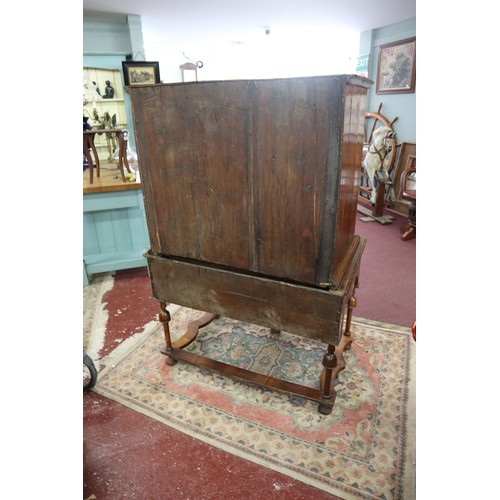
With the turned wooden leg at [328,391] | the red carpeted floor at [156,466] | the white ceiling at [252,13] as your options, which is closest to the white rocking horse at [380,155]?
the white ceiling at [252,13]

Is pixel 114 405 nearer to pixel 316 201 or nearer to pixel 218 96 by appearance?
pixel 316 201

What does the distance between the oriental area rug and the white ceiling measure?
357 cm

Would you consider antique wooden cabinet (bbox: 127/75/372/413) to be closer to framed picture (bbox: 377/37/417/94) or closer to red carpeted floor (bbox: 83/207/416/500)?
red carpeted floor (bbox: 83/207/416/500)

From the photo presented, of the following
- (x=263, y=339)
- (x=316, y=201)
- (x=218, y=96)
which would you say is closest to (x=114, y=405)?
(x=263, y=339)

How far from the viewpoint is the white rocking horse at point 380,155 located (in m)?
4.46

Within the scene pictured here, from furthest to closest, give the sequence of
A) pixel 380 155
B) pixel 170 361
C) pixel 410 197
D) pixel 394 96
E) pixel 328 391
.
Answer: pixel 394 96
pixel 380 155
pixel 410 197
pixel 170 361
pixel 328 391

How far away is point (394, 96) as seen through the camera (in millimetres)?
4844

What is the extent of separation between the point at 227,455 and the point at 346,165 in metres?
1.35

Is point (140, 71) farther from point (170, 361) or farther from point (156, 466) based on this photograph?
point (156, 466)

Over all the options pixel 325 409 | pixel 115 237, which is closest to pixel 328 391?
pixel 325 409

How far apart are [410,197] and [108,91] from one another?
423 cm

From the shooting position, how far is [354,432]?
1566 millimetres

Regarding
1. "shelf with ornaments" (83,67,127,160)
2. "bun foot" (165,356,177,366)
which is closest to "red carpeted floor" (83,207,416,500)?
"bun foot" (165,356,177,366)

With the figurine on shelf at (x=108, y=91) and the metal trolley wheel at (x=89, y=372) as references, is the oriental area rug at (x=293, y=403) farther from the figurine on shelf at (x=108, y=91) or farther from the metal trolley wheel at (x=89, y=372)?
the figurine on shelf at (x=108, y=91)
